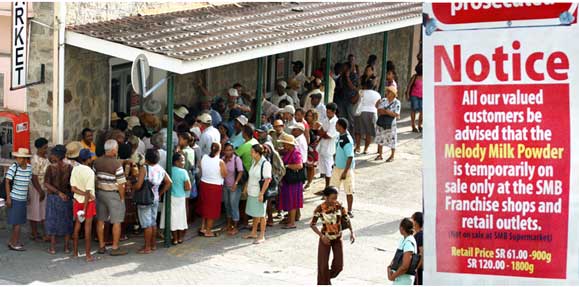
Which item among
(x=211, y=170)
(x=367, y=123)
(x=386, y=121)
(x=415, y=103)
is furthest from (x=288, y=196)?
(x=415, y=103)

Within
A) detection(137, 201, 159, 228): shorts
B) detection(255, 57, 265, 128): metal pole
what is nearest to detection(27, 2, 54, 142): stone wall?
detection(137, 201, 159, 228): shorts

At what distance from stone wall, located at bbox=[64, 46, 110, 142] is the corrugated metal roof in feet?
1.45

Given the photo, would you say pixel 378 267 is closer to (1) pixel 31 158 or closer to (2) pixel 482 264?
(1) pixel 31 158

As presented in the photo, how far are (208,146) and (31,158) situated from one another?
7.19ft

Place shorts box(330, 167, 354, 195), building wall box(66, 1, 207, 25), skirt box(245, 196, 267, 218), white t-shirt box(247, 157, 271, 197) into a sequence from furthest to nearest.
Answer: shorts box(330, 167, 354, 195), building wall box(66, 1, 207, 25), skirt box(245, 196, 267, 218), white t-shirt box(247, 157, 271, 197)

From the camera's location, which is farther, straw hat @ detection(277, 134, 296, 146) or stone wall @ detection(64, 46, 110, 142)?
straw hat @ detection(277, 134, 296, 146)

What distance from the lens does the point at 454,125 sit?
269 inches

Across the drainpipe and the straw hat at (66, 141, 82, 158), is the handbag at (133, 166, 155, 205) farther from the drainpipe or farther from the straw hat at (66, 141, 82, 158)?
the drainpipe

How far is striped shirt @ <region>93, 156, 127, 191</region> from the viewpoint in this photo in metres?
12.2

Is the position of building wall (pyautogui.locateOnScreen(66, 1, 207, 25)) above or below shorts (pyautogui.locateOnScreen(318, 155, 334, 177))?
above

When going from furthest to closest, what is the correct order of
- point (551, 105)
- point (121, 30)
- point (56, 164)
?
point (121, 30) < point (56, 164) < point (551, 105)

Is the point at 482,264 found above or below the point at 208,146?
below

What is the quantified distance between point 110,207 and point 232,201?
1.78 m

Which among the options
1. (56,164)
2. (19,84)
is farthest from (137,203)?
(19,84)
